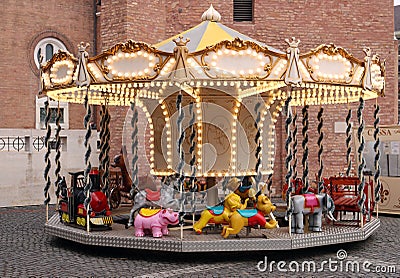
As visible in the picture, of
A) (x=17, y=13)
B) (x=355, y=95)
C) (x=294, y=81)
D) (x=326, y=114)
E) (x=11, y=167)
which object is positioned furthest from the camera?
(x=17, y=13)

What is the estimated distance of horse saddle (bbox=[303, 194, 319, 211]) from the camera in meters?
10.3

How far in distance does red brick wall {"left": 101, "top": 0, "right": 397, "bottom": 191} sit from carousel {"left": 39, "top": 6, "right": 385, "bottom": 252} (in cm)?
528

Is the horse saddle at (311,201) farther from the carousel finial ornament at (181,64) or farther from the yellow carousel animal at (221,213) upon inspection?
the carousel finial ornament at (181,64)

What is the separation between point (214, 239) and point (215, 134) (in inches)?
116

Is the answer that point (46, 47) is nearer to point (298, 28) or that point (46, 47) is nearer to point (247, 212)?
point (298, 28)

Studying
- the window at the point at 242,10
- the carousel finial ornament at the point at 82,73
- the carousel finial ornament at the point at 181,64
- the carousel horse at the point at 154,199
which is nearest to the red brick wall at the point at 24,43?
the window at the point at 242,10

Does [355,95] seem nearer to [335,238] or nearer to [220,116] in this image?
[220,116]

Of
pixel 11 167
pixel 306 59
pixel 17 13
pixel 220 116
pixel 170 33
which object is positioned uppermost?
pixel 17 13

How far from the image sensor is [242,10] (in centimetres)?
1900

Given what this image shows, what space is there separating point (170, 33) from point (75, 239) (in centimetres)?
959

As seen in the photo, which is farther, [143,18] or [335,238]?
[143,18]

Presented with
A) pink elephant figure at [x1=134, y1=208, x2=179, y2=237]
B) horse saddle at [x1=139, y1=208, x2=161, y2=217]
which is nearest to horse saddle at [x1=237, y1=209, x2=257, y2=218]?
pink elephant figure at [x1=134, y1=208, x2=179, y2=237]

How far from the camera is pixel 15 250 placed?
10406 millimetres

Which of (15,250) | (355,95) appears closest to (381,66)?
(355,95)
